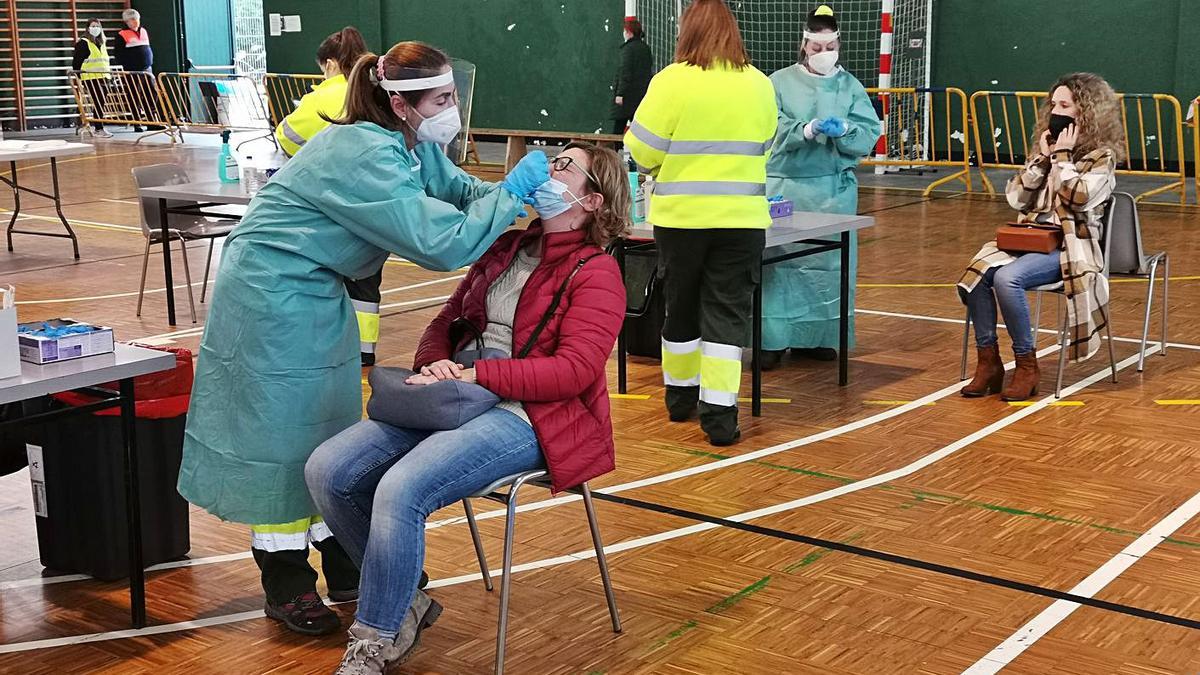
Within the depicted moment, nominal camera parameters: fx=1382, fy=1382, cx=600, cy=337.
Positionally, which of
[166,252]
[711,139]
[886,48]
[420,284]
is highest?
[886,48]

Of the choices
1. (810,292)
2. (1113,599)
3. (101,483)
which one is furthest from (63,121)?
(1113,599)

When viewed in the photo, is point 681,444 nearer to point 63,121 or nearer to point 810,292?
point 810,292

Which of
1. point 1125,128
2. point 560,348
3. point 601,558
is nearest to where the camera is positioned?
point 560,348

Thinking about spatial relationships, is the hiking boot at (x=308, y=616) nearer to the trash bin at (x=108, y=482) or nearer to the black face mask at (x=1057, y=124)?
the trash bin at (x=108, y=482)

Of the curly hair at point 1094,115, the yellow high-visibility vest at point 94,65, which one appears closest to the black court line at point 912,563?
the curly hair at point 1094,115

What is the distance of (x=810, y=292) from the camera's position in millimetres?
6266

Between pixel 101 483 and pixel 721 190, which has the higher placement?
pixel 721 190

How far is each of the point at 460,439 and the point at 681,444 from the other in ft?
7.14

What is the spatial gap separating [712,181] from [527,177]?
6.16 ft

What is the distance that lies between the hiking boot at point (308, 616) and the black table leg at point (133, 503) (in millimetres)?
367

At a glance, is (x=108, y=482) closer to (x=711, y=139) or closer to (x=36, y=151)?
(x=711, y=139)

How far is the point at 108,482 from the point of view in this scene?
373cm

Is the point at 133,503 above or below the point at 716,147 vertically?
below

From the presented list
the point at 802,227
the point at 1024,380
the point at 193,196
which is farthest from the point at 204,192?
the point at 1024,380
